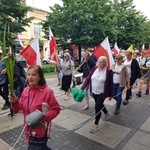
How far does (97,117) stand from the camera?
4.25 m

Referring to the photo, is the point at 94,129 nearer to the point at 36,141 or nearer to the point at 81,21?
the point at 36,141

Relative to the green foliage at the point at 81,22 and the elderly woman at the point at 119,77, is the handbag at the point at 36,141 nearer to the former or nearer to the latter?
the elderly woman at the point at 119,77

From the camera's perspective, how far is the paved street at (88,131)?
3.69 m

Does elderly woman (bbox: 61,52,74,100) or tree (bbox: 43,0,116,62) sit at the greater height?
tree (bbox: 43,0,116,62)

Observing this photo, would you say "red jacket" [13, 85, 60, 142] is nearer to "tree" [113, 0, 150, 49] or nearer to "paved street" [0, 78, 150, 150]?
"paved street" [0, 78, 150, 150]

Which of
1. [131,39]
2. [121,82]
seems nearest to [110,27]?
[131,39]

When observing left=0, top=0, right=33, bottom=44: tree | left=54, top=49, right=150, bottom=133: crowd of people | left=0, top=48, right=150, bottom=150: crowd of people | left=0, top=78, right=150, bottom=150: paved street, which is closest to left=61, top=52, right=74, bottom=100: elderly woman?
left=0, top=48, right=150, bottom=150: crowd of people

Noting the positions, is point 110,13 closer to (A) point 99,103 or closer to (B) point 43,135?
(A) point 99,103

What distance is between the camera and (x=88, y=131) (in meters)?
4.31

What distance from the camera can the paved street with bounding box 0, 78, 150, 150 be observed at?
3.69 metres

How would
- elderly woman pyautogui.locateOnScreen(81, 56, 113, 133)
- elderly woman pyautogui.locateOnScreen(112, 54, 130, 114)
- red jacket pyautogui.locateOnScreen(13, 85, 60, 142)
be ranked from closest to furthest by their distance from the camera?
red jacket pyautogui.locateOnScreen(13, 85, 60, 142), elderly woman pyautogui.locateOnScreen(81, 56, 113, 133), elderly woman pyautogui.locateOnScreen(112, 54, 130, 114)

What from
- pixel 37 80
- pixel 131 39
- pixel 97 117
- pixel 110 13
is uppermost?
pixel 110 13

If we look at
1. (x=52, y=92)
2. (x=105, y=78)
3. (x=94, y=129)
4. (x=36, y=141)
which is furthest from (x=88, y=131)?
(x=52, y=92)

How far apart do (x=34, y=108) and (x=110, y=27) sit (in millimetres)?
20703
